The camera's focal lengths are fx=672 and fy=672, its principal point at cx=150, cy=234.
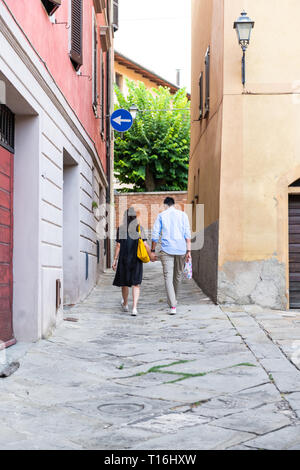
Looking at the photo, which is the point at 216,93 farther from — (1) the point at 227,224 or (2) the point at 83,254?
(2) the point at 83,254

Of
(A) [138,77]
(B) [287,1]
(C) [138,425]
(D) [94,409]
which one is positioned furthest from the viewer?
(A) [138,77]

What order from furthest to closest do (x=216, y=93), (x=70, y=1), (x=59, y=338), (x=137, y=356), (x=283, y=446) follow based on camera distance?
1. (x=216, y=93)
2. (x=70, y=1)
3. (x=59, y=338)
4. (x=137, y=356)
5. (x=283, y=446)

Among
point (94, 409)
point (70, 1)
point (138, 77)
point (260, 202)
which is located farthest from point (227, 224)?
point (138, 77)

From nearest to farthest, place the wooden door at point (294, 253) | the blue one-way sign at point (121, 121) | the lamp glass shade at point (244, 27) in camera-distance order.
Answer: the lamp glass shade at point (244, 27)
the wooden door at point (294, 253)
the blue one-way sign at point (121, 121)

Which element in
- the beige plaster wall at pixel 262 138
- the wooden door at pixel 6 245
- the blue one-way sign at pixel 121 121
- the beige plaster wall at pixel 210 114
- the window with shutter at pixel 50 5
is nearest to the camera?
the wooden door at pixel 6 245

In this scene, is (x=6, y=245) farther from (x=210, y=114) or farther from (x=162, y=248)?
(x=210, y=114)

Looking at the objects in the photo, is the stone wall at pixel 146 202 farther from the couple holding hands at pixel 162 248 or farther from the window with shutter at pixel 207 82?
the couple holding hands at pixel 162 248

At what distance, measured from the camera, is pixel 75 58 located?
967 cm

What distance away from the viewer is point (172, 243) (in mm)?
9633

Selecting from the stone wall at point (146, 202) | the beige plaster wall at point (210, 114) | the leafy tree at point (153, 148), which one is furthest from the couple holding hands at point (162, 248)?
the leafy tree at point (153, 148)

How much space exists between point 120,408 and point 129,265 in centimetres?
527

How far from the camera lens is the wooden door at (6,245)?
6.36m

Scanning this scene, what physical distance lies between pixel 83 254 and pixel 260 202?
10.1 ft

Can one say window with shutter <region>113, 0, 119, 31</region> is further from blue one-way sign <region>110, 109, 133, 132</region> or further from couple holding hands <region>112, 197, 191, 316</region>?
couple holding hands <region>112, 197, 191, 316</region>
